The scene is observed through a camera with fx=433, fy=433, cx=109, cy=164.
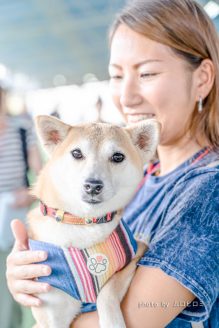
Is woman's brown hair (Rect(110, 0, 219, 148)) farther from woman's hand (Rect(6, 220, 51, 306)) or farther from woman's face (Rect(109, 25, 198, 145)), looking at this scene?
woman's hand (Rect(6, 220, 51, 306))

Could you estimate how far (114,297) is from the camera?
79 centimetres

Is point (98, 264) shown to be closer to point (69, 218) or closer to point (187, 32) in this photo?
point (69, 218)

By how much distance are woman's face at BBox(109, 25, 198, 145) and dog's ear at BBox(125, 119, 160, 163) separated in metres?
0.08

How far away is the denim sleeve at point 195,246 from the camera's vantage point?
30.0 inches

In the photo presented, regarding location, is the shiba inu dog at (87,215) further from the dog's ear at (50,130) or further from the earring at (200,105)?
the earring at (200,105)

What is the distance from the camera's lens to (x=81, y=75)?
8578mm

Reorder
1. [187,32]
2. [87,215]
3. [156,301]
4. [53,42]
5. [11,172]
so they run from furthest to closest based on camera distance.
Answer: [53,42]
[11,172]
[187,32]
[87,215]
[156,301]

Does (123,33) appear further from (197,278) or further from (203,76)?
(197,278)

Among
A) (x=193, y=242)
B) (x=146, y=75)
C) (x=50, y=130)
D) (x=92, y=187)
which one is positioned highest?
(x=146, y=75)

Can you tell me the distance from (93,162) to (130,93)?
0.23 meters

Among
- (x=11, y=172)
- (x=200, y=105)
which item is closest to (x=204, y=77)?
(x=200, y=105)

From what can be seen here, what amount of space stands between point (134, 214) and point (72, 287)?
12.4 inches

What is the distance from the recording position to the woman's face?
0.98 meters

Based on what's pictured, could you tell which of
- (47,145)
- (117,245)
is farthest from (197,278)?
(47,145)
